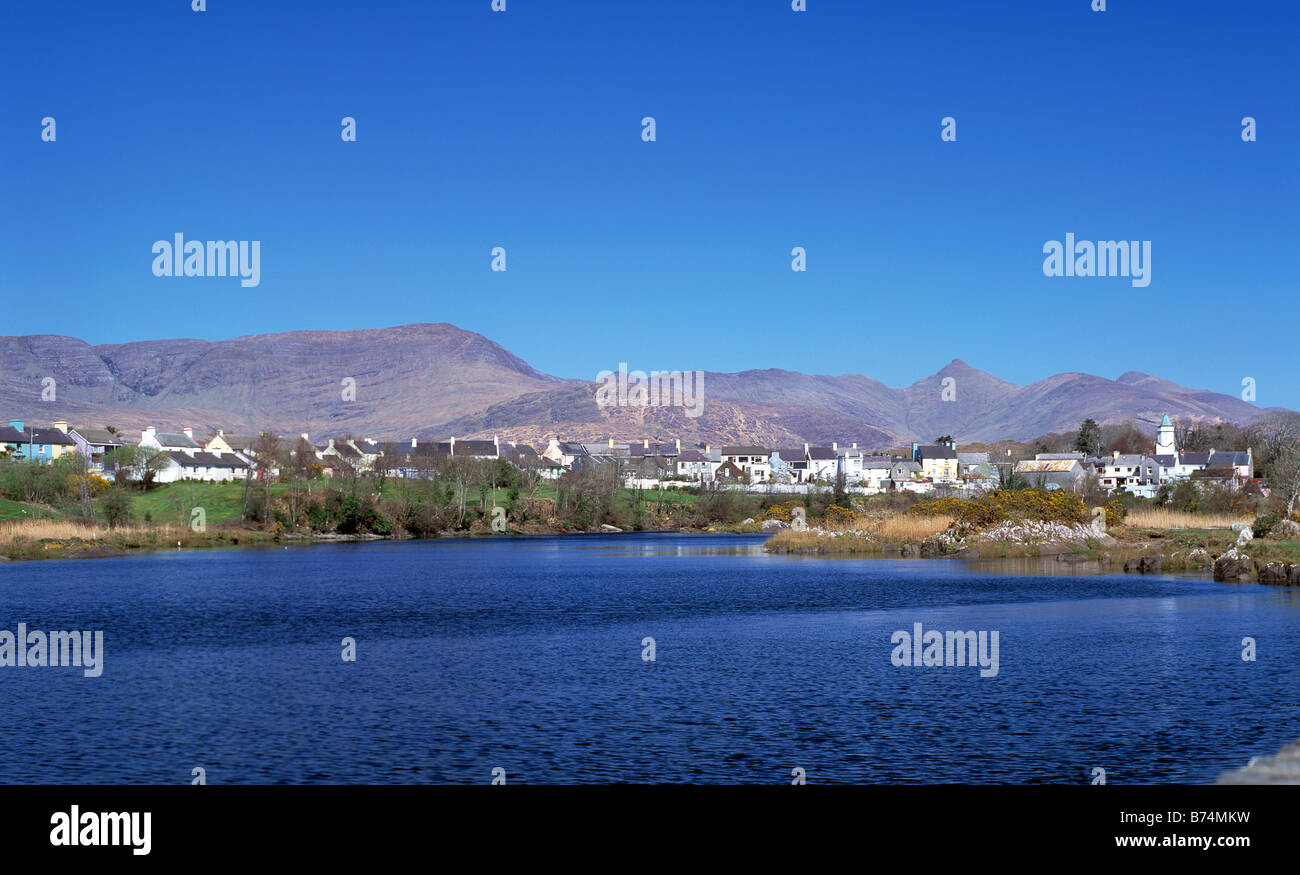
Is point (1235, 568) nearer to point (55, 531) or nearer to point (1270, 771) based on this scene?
point (1270, 771)

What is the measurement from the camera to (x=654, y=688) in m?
29.0

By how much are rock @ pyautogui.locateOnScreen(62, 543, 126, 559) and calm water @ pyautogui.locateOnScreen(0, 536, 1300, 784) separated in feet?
95.4

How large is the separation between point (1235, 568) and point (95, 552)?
3078 inches

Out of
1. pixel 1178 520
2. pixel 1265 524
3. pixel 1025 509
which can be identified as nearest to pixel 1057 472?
pixel 1178 520

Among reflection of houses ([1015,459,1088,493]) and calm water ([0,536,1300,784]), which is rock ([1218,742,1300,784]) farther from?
reflection of houses ([1015,459,1088,493])

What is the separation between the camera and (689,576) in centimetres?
6862

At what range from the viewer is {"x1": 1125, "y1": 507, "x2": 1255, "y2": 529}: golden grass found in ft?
289

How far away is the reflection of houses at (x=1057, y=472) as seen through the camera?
136500 millimetres

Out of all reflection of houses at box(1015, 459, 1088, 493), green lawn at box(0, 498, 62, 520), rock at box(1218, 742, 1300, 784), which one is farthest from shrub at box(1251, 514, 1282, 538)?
green lawn at box(0, 498, 62, 520)

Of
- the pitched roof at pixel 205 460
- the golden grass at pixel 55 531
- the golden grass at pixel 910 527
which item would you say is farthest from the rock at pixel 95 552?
the pitched roof at pixel 205 460

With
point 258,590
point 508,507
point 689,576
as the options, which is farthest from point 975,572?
point 508,507

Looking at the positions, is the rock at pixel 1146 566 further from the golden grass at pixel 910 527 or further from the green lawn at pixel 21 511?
the green lawn at pixel 21 511
